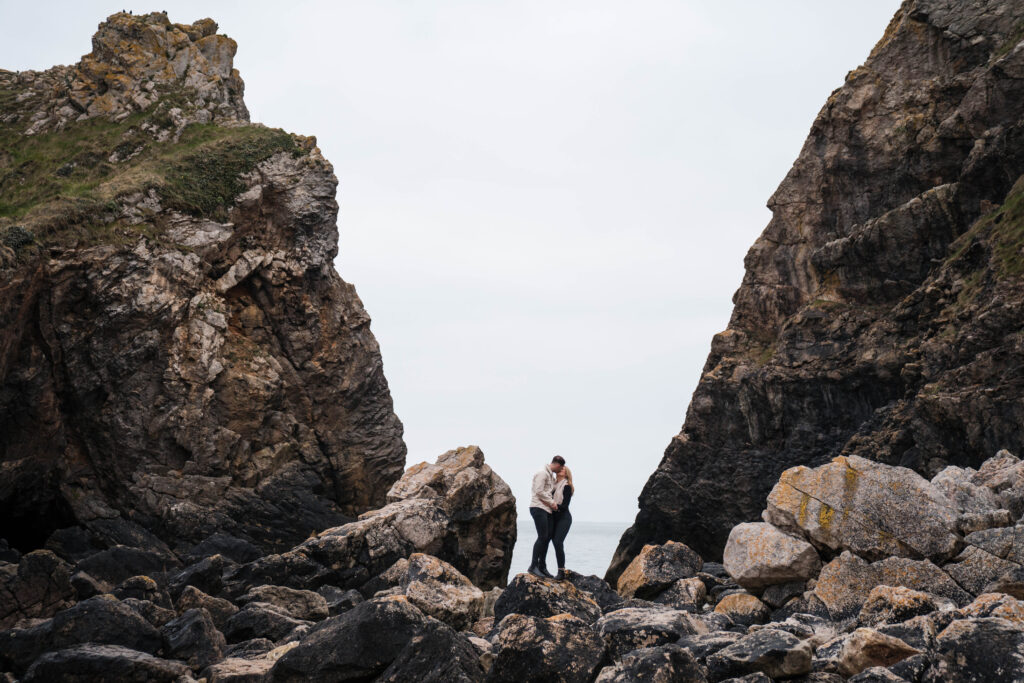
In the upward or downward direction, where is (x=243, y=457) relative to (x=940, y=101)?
downward

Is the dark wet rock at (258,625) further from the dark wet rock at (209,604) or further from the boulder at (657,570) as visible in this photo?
the boulder at (657,570)

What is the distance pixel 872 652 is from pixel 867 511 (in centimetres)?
666

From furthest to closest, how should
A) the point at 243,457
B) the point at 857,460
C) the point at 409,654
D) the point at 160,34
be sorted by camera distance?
the point at 160,34 → the point at 243,457 → the point at 857,460 → the point at 409,654

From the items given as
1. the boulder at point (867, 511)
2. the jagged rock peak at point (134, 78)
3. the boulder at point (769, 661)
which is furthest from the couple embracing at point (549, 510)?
the jagged rock peak at point (134, 78)

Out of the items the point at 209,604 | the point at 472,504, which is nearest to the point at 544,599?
the point at 209,604

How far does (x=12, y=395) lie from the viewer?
3559 cm

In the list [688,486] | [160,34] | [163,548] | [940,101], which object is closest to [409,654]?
[163,548]

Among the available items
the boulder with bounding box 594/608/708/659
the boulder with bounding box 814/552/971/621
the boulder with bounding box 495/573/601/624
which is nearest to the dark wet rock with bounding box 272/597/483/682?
the boulder with bounding box 495/573/601/624

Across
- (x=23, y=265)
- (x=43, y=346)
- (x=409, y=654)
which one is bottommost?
(x=409, y=654)

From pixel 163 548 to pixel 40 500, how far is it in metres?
6.28

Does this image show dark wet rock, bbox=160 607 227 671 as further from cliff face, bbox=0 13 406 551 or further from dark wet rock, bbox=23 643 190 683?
cliff face, bbox=0 13 406 551

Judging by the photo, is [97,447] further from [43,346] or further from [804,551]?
[804,551]

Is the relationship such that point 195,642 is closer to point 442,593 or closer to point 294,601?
point 442,593

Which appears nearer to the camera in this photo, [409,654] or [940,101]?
[409,654]
